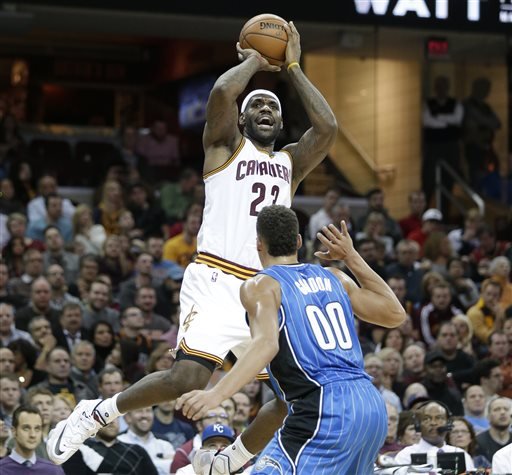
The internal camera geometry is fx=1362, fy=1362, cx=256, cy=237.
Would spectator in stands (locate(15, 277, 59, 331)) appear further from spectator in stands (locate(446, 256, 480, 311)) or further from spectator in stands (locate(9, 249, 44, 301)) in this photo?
spectator in stands (locate(446, 256, 480, 311))

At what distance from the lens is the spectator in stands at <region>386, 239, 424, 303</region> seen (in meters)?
Result: 16.4

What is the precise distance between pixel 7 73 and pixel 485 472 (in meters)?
18.8

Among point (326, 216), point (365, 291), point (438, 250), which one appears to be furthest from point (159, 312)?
point (365, 291)

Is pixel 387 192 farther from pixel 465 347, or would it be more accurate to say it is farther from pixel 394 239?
pixel 465 347

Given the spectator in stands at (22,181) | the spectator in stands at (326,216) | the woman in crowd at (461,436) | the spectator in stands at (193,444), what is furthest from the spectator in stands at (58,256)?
the woman in crowd at (461,436)

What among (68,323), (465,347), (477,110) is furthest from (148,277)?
(477,110)

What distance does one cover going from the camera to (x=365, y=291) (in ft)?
24.1

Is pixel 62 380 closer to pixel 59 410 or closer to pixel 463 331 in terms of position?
pixel 59 410

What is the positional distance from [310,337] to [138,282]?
27.0 ft

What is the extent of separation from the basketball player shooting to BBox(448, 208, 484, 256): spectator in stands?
9.70 metres

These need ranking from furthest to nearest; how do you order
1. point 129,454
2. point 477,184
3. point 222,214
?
point 477,184
point 129,454
point 222,214

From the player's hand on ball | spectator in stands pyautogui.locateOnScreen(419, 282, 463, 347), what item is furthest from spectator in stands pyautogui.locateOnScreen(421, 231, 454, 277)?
the player's hand on ball

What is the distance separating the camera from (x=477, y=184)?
20562mm

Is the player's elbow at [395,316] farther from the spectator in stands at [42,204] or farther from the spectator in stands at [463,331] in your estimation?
the spectator in stands at [42,204]
